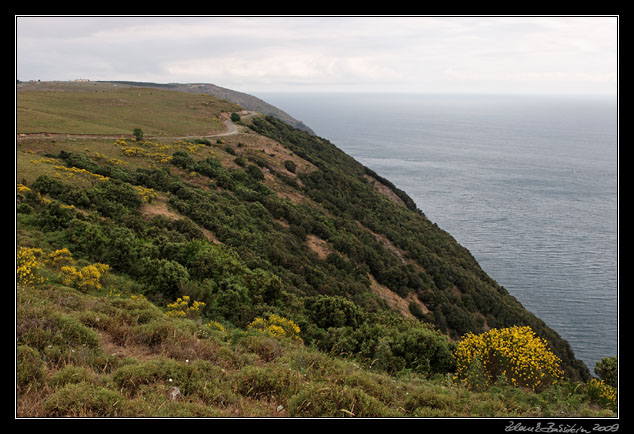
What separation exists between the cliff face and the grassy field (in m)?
1.13

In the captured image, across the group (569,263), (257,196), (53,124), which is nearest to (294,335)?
(257,196)

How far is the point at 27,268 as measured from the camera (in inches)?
412

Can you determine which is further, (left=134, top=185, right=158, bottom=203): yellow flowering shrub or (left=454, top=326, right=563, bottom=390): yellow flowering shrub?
(left=134, top=185, right=158, bottom=203): yellow flowering shrub

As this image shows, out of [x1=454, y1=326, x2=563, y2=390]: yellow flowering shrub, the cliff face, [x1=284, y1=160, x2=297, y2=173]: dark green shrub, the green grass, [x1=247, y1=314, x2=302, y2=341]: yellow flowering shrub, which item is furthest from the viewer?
[x1=284, y1=160, x2=297, y2=173]: dark green shrub

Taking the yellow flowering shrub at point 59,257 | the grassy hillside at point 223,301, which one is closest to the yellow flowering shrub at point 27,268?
the grassy hillside at point 223,301

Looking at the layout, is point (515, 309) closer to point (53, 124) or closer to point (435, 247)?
point (435, 247)

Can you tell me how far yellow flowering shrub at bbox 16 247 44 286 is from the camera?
10179 mm

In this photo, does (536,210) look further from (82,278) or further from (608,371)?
(82,278)

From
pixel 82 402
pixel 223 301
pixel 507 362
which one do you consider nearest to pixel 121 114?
pixel 223 301

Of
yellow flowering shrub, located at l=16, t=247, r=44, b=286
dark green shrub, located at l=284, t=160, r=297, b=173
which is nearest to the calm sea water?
yellow flowering shrub, located at l=16, t=247, r=44, b=286

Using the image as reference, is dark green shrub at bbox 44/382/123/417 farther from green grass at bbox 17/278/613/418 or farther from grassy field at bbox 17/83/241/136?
grassy field at bbox 17/83/241/136

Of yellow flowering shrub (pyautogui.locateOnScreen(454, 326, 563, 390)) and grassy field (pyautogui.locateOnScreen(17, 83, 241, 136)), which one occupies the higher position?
grassy field (pyautogui.locateOnScreen(17, 83, 241, 136))

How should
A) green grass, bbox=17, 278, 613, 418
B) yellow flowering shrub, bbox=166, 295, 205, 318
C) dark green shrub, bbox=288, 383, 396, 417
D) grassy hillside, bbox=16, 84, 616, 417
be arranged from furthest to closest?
yellow flowering shrub, bbox=166, 295, 205, 318 → grassy hillside, bbox=16, 84, 616, 417 → dark green shrub, bbox=288, 383, 396, 417 → green grass, bbox=17, 278, 613, 418

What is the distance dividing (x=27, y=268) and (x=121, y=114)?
5109 centimetres
